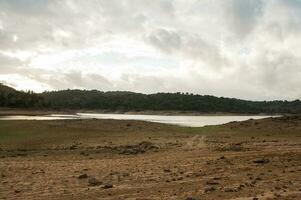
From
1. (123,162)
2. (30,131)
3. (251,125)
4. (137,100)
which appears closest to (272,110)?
(137,100)

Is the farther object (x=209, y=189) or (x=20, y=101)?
(x=20, y=101)

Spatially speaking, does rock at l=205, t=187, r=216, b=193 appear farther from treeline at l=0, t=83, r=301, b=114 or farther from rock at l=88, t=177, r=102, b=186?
treeline at l=0, t=83, r=301, b=114

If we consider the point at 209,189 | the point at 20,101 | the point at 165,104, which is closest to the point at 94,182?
the point at 209,189

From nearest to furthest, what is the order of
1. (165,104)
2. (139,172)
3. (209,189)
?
(209,189)
(139,172)
(165,104)

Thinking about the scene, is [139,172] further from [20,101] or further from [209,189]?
[20,101]

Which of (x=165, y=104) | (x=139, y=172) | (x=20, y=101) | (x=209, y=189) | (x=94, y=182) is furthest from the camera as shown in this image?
(x=165, y=104)

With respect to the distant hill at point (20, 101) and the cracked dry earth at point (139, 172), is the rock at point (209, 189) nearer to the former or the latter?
the cracked dry earth at point (139, 172)

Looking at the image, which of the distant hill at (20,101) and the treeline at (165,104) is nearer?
the distant hill at (20,101)

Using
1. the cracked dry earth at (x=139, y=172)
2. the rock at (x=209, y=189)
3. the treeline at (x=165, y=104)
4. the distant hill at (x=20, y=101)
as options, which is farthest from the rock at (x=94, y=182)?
the treeline at (x=165, y=104)

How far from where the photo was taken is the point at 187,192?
463 inches

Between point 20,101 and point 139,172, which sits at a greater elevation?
point 20,101

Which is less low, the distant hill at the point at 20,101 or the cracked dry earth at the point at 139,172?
the distant hill at the point at 20,101

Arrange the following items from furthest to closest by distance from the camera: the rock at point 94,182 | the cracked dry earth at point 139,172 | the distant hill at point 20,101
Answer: the distant hill at point 20,101
the rock at point 94,182
the cracked dry earth at point 139,172

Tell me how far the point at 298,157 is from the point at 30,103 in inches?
3663
